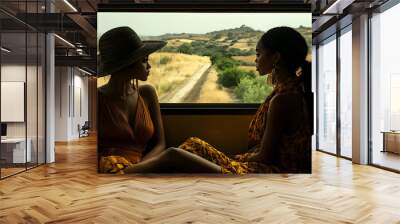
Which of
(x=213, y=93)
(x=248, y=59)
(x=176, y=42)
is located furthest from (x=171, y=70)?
(x=248, y=59)

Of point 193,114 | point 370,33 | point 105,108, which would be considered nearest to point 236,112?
point 193,114

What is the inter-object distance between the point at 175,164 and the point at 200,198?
185cm

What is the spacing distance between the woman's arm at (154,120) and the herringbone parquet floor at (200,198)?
48cm

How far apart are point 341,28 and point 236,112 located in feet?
14.2

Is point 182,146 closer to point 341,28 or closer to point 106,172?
point 106,172

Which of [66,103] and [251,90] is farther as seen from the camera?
[66,103]

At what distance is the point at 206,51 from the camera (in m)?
6.93

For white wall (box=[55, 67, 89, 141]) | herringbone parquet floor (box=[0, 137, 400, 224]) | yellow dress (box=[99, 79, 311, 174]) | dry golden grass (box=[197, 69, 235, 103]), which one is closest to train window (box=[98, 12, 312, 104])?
dry golden grass (box=[197, 69, 235, 103])

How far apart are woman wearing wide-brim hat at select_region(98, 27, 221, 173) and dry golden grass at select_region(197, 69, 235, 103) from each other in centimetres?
80

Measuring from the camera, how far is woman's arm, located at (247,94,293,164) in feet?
21.8

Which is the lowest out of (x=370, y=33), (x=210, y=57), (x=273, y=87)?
(x=273, y=87)

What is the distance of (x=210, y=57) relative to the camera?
6.93 m

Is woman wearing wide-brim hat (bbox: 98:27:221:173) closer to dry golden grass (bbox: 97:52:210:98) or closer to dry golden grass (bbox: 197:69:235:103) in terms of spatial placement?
dry golden grass (bbox: 97:52:210:98)

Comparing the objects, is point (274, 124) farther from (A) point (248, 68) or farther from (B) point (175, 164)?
(B) point (175, 164)
